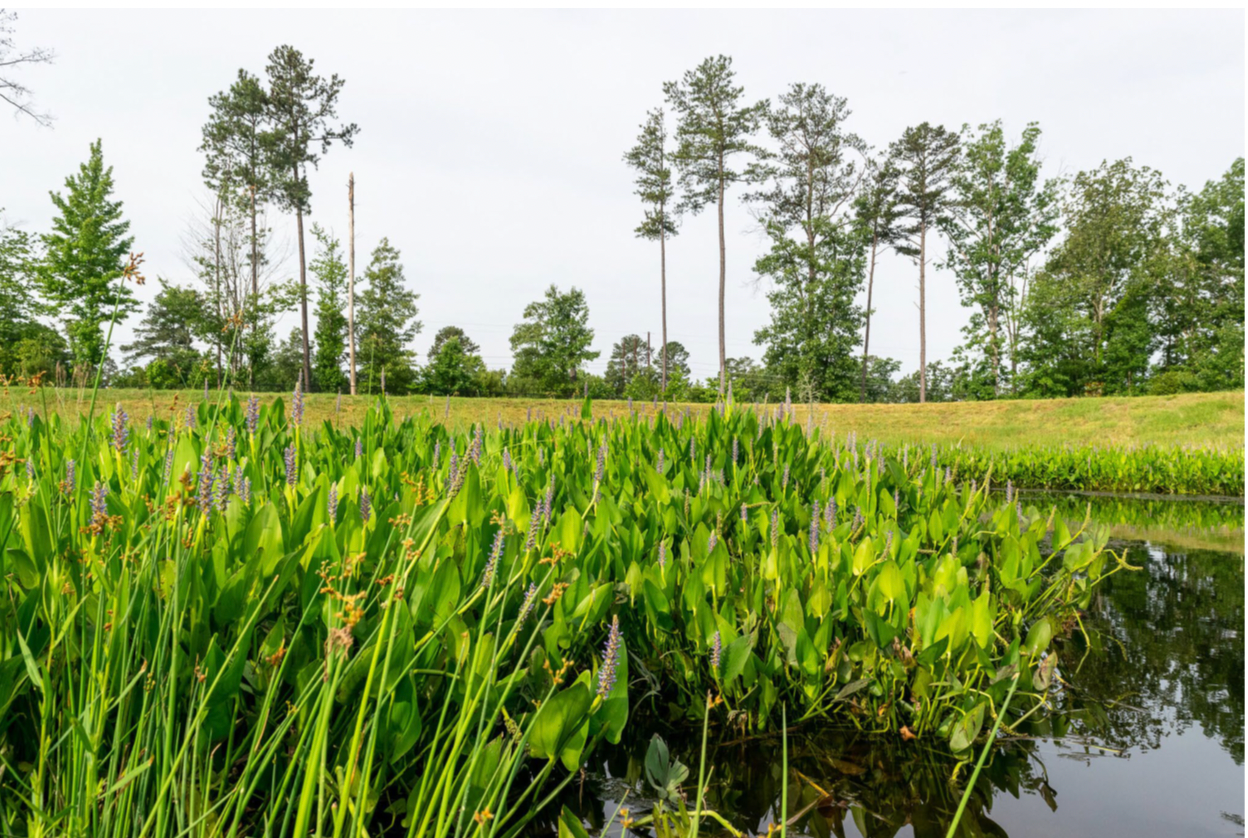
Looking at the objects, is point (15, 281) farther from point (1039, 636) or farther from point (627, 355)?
point (627, 355)

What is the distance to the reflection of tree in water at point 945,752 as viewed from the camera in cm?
164

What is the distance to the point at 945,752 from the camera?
75.8 inches

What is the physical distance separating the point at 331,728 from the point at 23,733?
2.26ft

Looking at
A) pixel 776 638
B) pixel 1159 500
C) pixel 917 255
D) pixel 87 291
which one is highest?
pixel 917 255

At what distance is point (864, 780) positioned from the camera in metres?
1.78

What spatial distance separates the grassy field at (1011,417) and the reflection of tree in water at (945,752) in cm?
1166

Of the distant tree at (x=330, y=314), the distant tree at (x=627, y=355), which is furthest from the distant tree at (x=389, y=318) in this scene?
the distant tree at (x=627, y=355)

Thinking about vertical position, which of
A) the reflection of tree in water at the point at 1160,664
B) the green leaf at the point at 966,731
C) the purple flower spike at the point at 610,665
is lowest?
the reflection of tree in water at the point at 1160,664

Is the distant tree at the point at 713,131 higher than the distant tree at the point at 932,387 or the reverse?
higher

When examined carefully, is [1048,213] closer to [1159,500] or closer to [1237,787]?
[1159,500]

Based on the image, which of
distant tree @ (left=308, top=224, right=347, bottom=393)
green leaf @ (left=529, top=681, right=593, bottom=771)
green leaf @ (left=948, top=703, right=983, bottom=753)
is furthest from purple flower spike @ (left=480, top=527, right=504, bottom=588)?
distant tree @ (left=308, top=224, right=347, bottom=393)

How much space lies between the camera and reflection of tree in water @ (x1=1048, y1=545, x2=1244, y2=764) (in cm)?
219

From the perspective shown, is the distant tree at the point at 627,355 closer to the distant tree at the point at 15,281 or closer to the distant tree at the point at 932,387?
the distant tree at the point at 932,387

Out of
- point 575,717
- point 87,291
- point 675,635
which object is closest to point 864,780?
point 675,635
